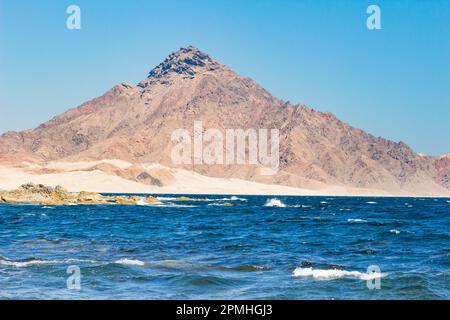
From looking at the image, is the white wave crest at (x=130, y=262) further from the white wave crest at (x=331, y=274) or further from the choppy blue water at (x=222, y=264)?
the white wave crest at (x=331, y=274)

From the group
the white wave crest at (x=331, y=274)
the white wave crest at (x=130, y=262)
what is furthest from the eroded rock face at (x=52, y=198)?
the white wave crest at (x=331, y=274)

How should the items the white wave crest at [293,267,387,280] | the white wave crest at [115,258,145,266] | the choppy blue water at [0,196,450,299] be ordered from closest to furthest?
the choppy blue water at [0,196,450,299]
the white wave crest at [293,267,387,280]
the white wave crest at [115,258,145,266]

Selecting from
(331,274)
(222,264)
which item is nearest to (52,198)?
(222,264)

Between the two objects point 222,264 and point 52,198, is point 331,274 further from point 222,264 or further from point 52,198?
point 52,198

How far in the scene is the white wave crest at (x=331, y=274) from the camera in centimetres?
2148

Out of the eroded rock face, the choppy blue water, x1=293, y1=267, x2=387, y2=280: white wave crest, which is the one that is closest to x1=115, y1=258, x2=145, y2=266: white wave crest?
the choppy blue water

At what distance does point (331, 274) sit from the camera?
22031 mm

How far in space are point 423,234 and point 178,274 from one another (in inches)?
1013

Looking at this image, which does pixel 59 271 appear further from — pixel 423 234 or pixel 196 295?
pixel 423 234

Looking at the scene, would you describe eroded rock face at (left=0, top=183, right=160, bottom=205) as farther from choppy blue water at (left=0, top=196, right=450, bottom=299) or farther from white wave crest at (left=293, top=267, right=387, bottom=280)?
white wave crest at (left=293, top=267, right=387, bottom=280)

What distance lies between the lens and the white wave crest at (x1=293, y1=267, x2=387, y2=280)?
21.5 meters

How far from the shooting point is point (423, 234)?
41.9 m

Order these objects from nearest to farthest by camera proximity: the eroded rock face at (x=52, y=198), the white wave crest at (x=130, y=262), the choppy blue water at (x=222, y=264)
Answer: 1. the choppy blue water at (x=222, y=264)
2. the white wave crest at (x=130, y=262)
3. the eroded rock face at (x=52, y=198)

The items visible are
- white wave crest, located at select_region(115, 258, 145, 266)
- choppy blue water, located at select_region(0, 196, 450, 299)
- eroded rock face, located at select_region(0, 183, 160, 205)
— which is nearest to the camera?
choppy blue water, located at select_region(0, 196, 450, 299)
